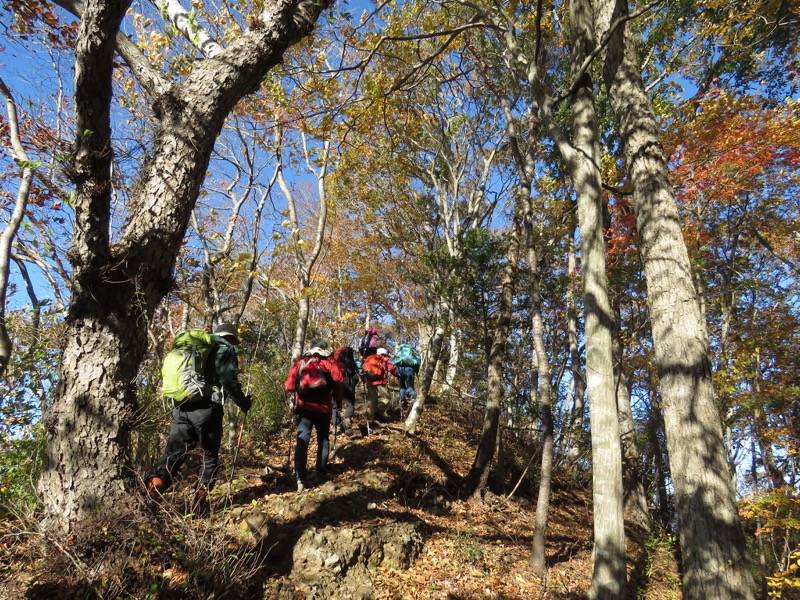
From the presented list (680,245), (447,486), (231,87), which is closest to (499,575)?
(447,486)

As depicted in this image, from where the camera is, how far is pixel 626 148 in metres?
3.87

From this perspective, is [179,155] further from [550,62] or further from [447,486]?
[550,62]

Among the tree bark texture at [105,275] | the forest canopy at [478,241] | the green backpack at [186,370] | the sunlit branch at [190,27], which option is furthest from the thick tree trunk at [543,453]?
the sunlit branch at [190,27]

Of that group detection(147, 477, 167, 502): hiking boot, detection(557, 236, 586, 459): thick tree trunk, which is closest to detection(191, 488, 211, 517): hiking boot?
detection(147, 477, 167, 502): hiking boot

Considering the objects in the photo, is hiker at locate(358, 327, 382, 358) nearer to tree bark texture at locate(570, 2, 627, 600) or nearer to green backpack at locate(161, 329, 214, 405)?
green backpack at locate(161, 329, 214, 405)

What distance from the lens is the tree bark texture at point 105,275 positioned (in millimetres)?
2605

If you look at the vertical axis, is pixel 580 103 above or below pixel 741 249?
below

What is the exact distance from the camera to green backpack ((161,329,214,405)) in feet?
12.3

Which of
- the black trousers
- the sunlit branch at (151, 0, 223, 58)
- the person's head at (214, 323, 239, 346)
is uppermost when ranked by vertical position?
the sunlit branch at (151, 0, 223, 58)

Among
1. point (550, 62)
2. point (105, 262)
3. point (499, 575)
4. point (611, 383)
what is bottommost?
point (499, 575)

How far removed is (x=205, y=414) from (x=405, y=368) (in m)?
6.61

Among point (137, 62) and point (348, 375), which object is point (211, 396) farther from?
point (348, 375)

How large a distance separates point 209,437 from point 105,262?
197 centimetres

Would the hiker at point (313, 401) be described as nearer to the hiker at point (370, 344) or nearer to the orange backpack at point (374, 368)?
the orange backpack at point (374, 368)
